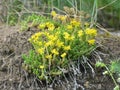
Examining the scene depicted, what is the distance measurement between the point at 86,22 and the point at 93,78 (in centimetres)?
57

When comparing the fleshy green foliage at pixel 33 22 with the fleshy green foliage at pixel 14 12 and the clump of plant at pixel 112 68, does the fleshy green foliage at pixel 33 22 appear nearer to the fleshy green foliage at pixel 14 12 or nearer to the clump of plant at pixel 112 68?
the fleshy green foliage at pixel 14 12

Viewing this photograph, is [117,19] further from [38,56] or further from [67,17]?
[38,56]

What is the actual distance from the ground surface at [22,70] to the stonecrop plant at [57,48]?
103mm

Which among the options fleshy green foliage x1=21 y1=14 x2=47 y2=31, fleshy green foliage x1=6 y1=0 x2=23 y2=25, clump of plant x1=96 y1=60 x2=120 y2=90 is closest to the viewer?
clump of plant x1=96 y1=60 x2=120 y2=90

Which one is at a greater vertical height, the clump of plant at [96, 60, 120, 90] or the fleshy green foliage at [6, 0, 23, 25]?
the fleshy green foliage at [6, 0, 23, 25]

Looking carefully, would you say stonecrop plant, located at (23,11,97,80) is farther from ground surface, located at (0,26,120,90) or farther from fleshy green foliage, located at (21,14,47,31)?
fleshy green foliage, located at (21,14,47,31)

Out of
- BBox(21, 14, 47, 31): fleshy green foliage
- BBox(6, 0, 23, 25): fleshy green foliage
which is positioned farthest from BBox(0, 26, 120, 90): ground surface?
BBox(6, 0, 23, 25): fleshy green foliage

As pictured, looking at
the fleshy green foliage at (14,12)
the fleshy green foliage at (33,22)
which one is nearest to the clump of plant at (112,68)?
the fleshy green foliage at (33,22)

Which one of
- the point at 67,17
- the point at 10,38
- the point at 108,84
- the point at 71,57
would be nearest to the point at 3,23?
the point at 10,38

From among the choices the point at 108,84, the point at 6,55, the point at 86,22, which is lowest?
the point at 108,84

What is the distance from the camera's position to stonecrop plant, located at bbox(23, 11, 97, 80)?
2.85 metres

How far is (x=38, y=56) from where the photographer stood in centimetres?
289

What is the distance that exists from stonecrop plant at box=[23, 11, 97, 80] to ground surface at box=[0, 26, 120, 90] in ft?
0.34

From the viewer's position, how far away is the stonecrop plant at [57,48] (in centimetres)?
285
